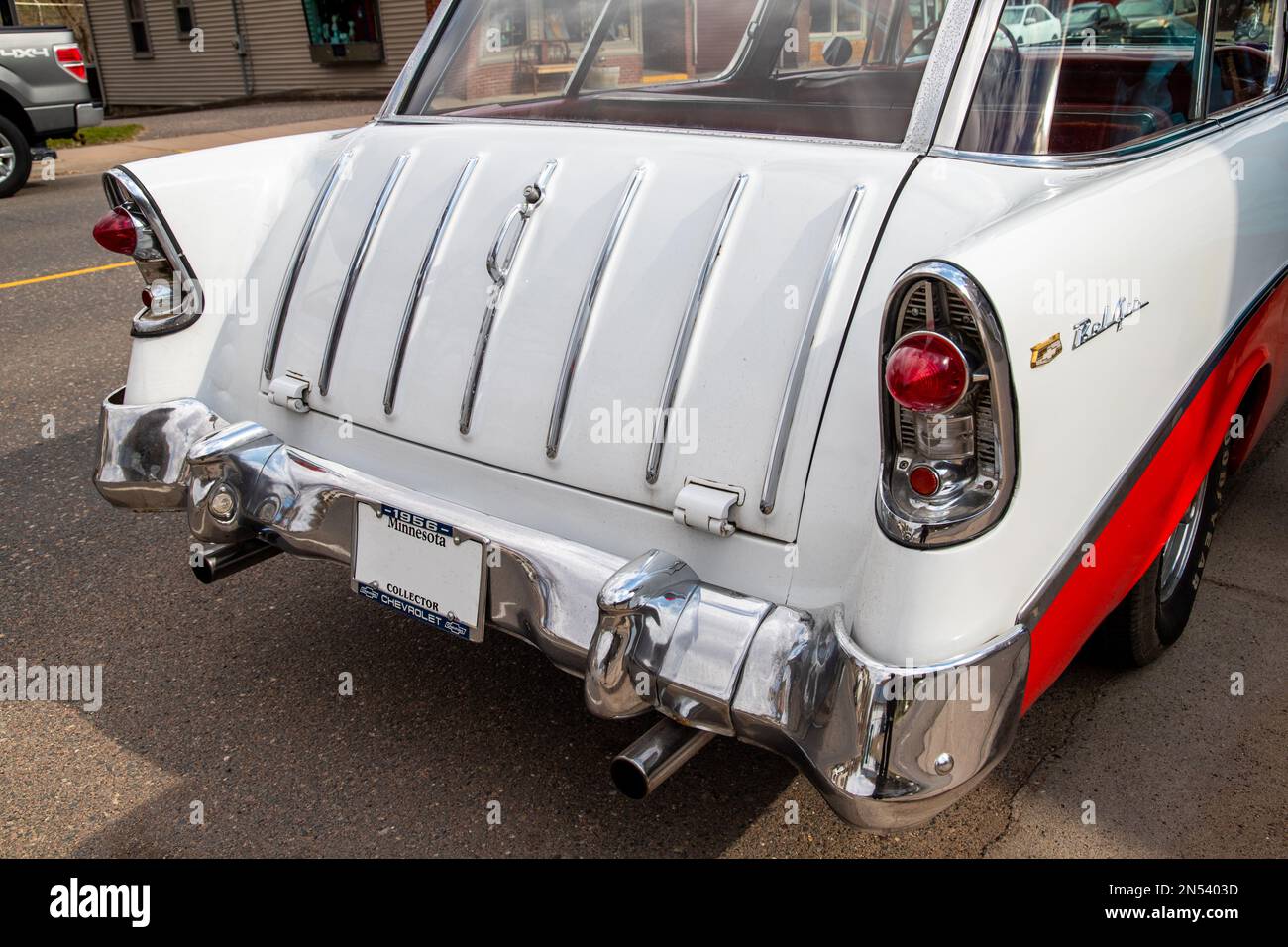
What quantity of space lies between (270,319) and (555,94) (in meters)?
1.01

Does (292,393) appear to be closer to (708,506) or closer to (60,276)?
(708,506)

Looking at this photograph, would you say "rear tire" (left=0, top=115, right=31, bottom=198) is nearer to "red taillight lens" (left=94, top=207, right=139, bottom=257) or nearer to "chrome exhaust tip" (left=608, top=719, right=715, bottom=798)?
"red taillight lens" (left=94, top=207, right=139, bottom=257)

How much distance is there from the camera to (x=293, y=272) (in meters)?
3.00

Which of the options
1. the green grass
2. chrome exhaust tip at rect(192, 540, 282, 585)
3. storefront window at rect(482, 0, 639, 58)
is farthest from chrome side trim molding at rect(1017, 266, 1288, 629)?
the green grass

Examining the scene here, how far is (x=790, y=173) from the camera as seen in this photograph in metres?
2.42

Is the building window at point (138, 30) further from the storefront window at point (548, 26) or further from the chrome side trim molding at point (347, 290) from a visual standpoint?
the chrome side trim molding at point (347, 290)

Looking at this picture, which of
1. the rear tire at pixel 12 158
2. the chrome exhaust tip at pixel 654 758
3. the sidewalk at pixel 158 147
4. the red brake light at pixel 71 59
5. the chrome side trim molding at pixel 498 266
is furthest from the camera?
the sidewalk at pixel 158 147

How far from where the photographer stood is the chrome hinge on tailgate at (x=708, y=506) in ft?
7.27

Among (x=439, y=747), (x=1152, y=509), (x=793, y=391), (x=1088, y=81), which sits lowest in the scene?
(x=439, y=747)

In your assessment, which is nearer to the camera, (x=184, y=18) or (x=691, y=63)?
(x=691, y=63)

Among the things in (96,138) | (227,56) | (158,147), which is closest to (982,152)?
(158,147)

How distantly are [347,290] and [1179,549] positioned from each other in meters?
2.28

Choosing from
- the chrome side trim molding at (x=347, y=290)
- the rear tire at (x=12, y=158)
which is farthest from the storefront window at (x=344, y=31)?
the chrome side trim molding at (x=347, y=290)

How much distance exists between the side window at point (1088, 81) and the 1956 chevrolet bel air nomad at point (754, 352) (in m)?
0.01
